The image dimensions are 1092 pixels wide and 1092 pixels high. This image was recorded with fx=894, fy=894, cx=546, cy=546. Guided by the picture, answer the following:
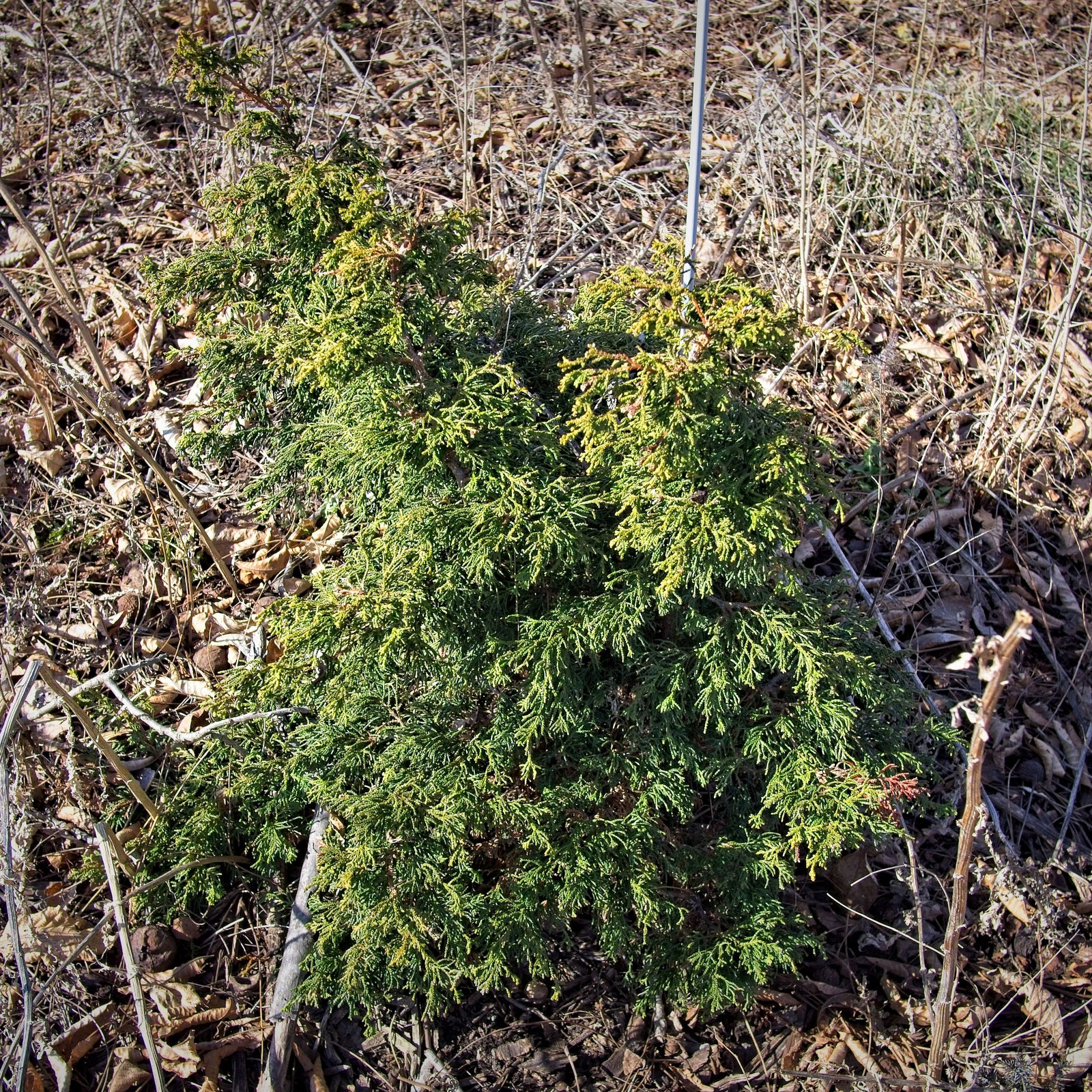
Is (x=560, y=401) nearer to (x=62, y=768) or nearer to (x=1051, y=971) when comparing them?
(x=62, y=768)

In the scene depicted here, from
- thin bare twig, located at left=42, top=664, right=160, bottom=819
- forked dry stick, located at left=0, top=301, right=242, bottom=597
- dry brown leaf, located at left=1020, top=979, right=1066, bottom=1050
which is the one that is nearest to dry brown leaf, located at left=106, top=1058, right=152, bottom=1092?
thin bare twig, located at left=42, top=664, right=160, bottom=819

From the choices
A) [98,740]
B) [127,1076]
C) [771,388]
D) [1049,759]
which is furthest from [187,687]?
A: [1049,759]

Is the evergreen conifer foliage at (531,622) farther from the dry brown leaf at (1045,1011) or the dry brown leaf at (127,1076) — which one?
the dry brown leaf at (1045,1011)

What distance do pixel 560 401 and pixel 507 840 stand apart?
50.0 inches

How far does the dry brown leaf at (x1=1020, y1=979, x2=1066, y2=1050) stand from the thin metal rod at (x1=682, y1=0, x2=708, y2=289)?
2.39 meters

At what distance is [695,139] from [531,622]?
4.31 ft

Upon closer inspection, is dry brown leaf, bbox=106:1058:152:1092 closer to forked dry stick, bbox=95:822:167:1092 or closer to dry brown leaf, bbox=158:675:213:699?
forked dry stick, bbox=95:822:167:1092

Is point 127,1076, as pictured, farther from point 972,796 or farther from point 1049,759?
point 1049,759

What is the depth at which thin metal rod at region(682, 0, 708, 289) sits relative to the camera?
2.13m

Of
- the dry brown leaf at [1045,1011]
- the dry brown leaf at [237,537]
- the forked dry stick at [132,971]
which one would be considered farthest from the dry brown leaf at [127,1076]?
the dry brown leaf at [1045,1011]

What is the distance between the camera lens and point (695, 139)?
231 centimetres

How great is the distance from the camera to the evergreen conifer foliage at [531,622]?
2102 mm

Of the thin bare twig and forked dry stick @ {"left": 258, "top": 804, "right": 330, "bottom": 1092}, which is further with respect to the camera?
forked dry stick @ {"left": 258, "top": 804, "right": 330, "bottom": 1092}

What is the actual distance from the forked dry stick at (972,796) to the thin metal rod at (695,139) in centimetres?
109
